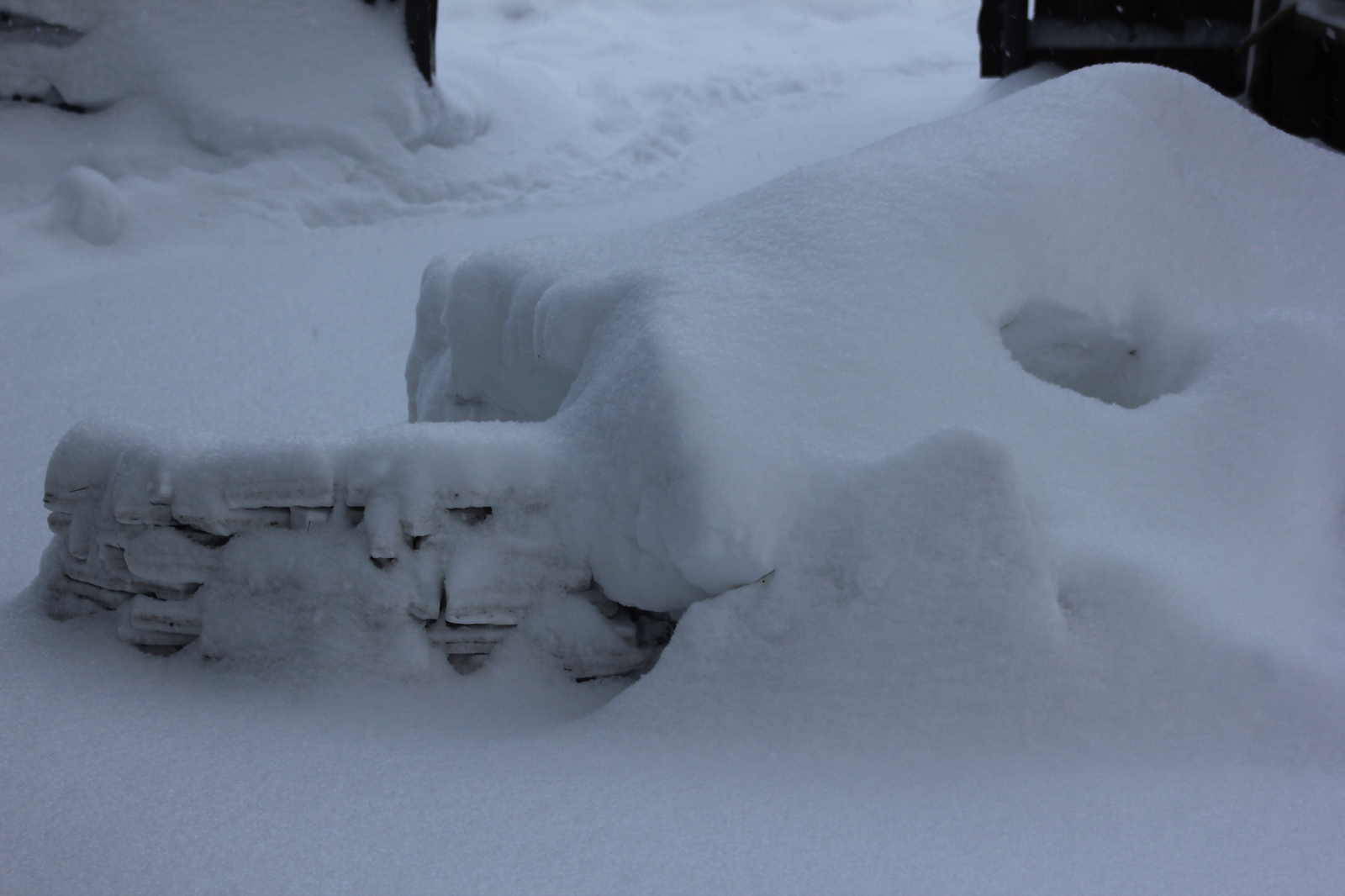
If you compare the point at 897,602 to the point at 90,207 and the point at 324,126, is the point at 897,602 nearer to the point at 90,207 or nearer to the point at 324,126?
the point at 90,207

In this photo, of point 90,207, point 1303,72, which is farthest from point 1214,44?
point 90,207

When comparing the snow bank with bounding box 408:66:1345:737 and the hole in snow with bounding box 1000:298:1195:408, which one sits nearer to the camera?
the snow bank with bounding box 408:66:1345:737

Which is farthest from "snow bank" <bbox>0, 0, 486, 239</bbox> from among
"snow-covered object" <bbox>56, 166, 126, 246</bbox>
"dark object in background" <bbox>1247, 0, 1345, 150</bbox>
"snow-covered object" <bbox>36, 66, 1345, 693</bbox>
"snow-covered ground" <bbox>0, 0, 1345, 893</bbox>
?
"dark object in background" <bbox>1247, 0, 1345, 150</bbox>

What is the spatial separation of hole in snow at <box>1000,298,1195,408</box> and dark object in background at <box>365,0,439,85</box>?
5.13 metres

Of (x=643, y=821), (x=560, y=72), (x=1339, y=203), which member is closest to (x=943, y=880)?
(x=643, y=821)

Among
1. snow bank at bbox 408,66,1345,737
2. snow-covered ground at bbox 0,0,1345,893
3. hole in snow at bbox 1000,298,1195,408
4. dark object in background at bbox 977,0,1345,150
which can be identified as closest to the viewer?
snow-covered ground at bbox 0,0,1345,893

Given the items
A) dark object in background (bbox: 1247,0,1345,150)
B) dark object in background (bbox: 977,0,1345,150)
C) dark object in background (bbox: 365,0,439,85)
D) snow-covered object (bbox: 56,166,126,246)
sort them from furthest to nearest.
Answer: dark object in background (bbox: 365,0,439,85), snow-covered object (bbox: 56,166,126,246), dark object in background (bbox: 977,0,1345,150), dark object in background (bbox: 1247,0,1345,150)

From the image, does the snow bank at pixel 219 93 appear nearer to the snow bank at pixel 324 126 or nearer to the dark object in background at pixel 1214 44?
the snow bank at pixel 324 126

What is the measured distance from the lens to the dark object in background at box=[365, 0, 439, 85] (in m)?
6.30

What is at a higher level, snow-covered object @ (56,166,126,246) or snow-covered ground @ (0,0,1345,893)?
snow-covered ground @ (0,0,1345,893)

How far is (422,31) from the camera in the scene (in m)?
6.30

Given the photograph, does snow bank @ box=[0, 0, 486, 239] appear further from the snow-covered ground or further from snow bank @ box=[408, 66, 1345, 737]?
snow bank @ box=[408, 66, 1345, 737]

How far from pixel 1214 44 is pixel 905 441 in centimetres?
508

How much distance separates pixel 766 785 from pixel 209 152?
550cm
